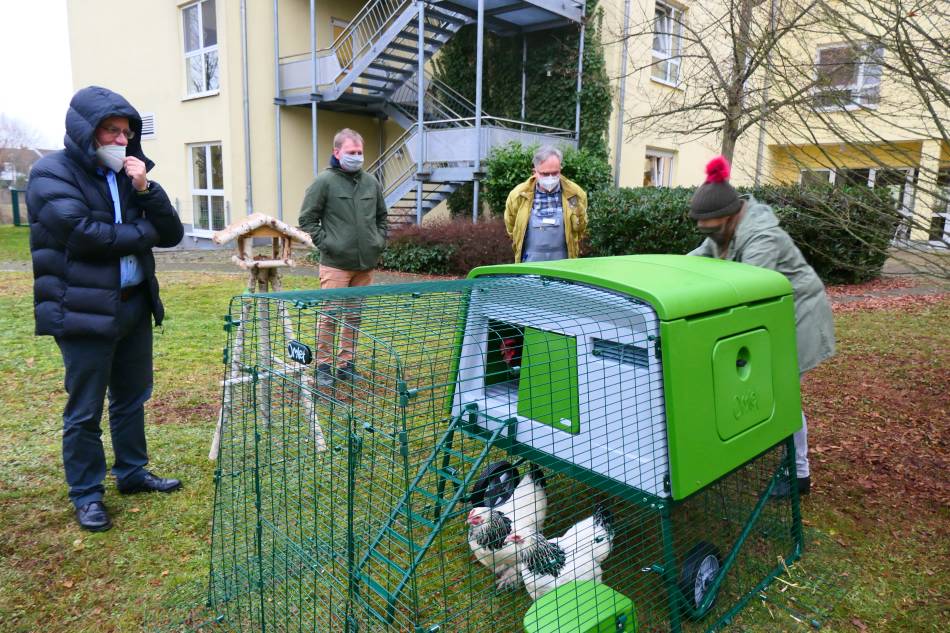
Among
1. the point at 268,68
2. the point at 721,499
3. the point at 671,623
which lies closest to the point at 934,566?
the point at 721,499

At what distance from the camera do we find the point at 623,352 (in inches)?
91.2

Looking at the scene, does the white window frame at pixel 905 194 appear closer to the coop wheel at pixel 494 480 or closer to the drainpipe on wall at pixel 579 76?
the coop wheel at pixel 494 480

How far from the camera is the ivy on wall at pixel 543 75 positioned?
13.4m

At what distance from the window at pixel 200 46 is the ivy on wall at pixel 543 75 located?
4865 mm

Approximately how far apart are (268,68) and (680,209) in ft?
30.7

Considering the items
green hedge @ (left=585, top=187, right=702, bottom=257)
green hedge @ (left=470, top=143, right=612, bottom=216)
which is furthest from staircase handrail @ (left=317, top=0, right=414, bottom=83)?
green hedge @ (left=585, top=187, right=702, bottom=257)

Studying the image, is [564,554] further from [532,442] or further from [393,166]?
[393,166]

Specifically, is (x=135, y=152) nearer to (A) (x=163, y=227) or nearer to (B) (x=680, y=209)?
(A) (x=163, y=227)

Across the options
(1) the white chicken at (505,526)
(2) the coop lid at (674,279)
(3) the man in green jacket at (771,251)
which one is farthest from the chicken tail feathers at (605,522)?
(3) the man in green jacket at (771,251)

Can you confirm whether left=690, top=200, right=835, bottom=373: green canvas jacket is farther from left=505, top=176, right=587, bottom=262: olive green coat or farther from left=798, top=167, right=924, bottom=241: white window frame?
left=505, top=176, right=587, bottom=262: olive green coat

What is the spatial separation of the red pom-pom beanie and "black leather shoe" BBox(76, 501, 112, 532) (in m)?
2.95

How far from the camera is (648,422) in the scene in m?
2.23

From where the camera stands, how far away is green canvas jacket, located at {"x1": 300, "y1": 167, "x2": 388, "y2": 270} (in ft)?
14.1

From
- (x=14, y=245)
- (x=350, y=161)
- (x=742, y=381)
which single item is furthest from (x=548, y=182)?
(x=14, y=245)
